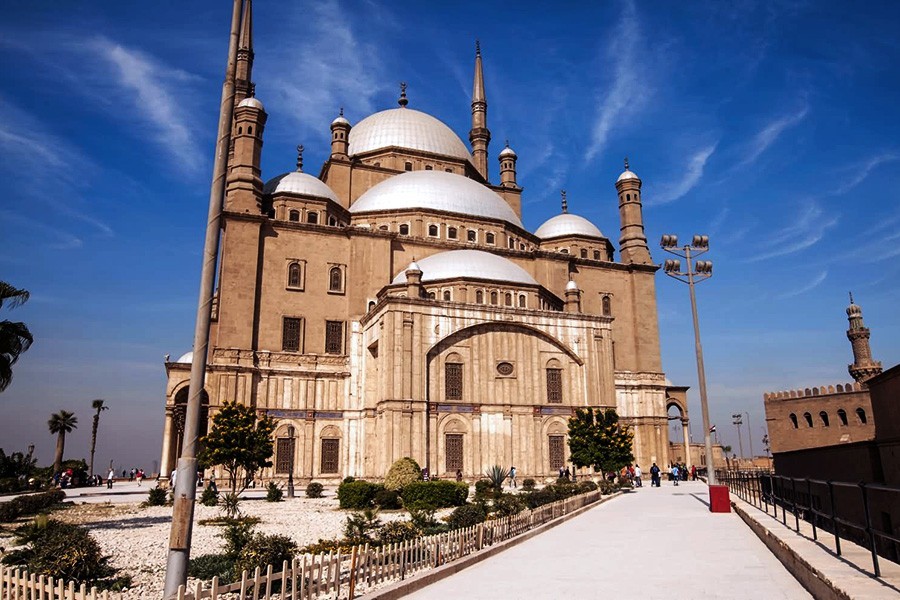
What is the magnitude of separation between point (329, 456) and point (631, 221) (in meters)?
27.5

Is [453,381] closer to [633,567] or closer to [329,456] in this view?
[329,456]

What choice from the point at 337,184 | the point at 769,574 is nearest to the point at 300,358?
the point at 337,184

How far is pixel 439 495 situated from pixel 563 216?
32.5m

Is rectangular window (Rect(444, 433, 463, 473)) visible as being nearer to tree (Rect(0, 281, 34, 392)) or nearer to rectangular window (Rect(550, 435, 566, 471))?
rectangular window (Rect(550, 435, 566, 471))

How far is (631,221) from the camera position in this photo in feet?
154

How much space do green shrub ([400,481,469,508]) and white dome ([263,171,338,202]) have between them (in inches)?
905

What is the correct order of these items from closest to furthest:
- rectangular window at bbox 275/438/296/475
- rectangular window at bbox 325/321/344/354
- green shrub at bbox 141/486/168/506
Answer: green shrub at bbox 141/486/168/506 < rectangular window at bbox 275/438/296/475 < rectangular window at bbox 325/321/344/354

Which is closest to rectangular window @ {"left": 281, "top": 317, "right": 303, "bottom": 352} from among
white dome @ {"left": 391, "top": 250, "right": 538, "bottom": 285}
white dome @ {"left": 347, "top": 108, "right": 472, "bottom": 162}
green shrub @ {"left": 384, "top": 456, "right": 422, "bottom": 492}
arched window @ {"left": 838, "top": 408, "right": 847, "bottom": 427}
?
white dome @ {"left": 391, "top": 250, "right": 538, "bottom": 285}

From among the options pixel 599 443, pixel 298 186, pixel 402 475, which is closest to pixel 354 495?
pixel 402 475

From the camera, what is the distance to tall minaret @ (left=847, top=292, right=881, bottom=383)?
167ft

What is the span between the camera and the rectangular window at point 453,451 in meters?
31.5

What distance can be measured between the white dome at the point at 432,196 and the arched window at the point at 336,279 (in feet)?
19.1

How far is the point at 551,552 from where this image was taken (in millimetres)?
11258

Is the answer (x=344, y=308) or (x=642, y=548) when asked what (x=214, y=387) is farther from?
(x=642, y=548)
